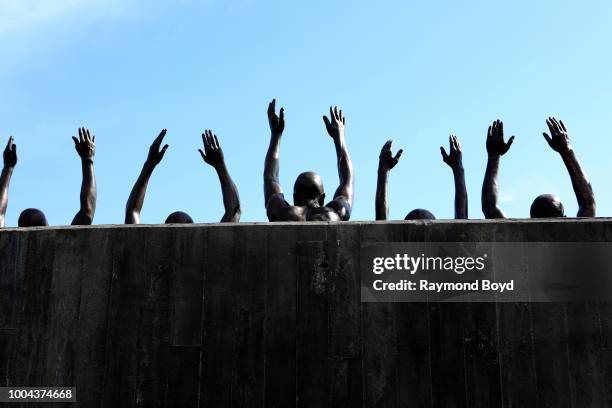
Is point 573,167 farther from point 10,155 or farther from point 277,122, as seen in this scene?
point 10,155

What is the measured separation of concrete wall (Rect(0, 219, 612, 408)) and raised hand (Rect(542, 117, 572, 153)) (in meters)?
1.70

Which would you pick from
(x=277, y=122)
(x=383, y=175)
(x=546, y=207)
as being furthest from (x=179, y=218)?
(x=546, y=207)

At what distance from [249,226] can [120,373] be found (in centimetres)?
247

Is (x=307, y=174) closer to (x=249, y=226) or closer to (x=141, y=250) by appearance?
(x=249, y=226)

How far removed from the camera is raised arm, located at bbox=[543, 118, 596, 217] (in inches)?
427

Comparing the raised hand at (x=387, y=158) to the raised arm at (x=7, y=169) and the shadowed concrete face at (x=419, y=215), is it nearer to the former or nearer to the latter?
the shadowed concrete face at (x=419, y=215)

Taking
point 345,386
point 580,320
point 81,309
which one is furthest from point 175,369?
point 580,320

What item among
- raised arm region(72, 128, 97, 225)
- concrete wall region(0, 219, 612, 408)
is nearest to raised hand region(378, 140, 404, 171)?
concrete wall region(0, 219, 612, 408)

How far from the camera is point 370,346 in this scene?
31.2ft

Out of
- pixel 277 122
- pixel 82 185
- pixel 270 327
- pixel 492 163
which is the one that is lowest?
pixel 270 327

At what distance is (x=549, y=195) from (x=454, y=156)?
1.53 metres

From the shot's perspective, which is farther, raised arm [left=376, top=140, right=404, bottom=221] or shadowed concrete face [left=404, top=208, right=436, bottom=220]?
raised arm [left=376, top=140, right=404, bottom=221]

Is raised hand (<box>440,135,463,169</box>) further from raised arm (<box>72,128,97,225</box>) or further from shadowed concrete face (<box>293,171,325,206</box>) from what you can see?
raised arm (<box>72,128,97,225</box>)

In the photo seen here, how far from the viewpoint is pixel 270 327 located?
9.70 meters
